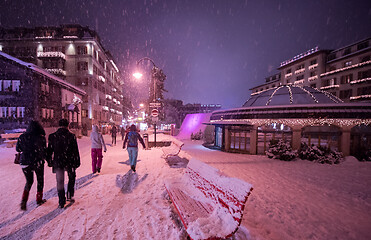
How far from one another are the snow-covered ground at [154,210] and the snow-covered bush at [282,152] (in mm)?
Answer: 3650

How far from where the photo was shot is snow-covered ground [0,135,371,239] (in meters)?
3.31

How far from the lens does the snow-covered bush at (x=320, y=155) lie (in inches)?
412

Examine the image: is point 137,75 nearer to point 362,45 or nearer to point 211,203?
point 211,203

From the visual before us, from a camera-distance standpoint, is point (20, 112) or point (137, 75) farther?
point (20, 112)

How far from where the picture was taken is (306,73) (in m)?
42.0

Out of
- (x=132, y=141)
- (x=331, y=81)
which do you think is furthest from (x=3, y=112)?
(x=331, y=81)

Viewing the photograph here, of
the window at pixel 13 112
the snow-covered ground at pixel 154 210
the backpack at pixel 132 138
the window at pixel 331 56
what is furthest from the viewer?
the window at pixel 331 56

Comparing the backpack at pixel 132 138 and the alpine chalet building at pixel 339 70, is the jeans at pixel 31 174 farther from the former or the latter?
the alpine chalet building at pixel 339 70

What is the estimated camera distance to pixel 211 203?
3338mm

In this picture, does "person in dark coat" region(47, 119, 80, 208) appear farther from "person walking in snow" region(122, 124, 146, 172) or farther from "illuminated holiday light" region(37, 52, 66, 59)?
"illuminated holiday light" region(37, 52, 66, 59)

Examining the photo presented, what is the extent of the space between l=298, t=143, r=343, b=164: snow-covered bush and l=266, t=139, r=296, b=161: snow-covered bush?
0.78 metres

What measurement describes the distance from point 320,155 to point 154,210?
11.5 m

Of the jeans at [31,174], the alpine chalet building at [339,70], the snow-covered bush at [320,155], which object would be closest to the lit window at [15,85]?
the jeans at [31,174]

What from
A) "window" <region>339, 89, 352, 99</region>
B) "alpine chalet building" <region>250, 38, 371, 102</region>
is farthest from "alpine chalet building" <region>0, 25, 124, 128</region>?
"window" <region>339, 89, 352, 99</region>
